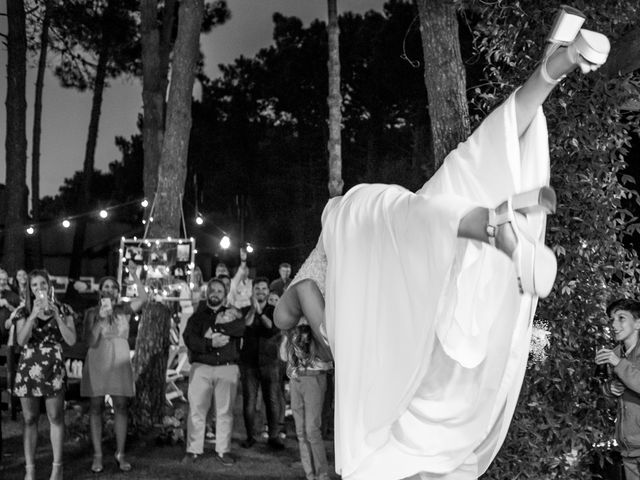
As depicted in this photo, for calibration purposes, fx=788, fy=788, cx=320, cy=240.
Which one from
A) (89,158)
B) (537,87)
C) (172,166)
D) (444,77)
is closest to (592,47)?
(537,87)

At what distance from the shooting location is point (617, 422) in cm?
454

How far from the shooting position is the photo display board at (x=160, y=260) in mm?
9039

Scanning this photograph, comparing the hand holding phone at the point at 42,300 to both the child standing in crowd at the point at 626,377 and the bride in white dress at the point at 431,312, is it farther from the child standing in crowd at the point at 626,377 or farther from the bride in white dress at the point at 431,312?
the bride in white dress at the point at 431,312

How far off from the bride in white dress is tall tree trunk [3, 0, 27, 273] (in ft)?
49.1

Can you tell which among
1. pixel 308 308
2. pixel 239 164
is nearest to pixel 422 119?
pixel 239 164

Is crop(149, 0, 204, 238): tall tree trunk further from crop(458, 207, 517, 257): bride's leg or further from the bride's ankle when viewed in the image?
crop(458, 207, 517, 257): bride's leg

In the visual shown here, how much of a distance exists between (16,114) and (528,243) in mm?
16352

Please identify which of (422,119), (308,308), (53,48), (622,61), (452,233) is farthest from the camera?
(422,119)

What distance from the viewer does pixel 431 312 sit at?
229 cm

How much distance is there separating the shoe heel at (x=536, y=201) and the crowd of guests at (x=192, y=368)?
3.69m

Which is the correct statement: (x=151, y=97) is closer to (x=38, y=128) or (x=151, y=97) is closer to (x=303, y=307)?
(x=303, y=307)

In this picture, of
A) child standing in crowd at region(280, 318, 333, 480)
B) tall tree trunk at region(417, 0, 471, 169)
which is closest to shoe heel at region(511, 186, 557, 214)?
tall tree trunk at region(417, 0, 471, 169)

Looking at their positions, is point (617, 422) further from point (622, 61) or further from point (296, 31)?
point (296, 31)

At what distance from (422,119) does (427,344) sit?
21083mm
